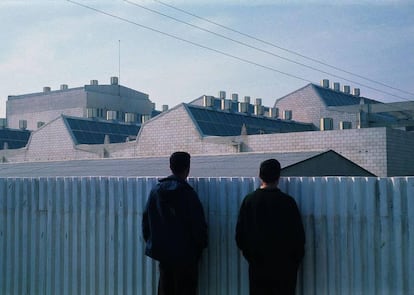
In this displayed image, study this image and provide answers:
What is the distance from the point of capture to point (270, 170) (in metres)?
4.30

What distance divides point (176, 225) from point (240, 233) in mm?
575

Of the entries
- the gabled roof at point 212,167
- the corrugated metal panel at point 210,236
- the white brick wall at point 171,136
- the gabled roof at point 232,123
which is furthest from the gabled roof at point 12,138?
the corrugated metal panel at point 210,236

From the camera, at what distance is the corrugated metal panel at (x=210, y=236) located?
422cm

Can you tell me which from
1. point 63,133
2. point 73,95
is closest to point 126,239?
point 63,133

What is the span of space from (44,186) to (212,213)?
2.02 metres

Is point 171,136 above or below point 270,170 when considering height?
above

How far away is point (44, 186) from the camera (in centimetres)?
586

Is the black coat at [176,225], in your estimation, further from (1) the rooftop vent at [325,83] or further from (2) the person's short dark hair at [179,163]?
(1) the rooftop vent at [325,83]

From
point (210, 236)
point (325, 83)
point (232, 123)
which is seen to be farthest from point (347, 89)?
point (210, 236)

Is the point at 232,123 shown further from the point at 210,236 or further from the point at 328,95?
the point at 210,236

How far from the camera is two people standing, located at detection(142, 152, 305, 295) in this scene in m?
4.23

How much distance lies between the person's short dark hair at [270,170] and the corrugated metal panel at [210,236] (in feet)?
1.07

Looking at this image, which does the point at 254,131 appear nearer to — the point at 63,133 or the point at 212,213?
the point at 63,133

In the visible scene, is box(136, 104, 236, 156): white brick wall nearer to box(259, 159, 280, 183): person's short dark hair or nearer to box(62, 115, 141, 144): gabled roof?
box(62, 115, 141, 144): gabled roof
